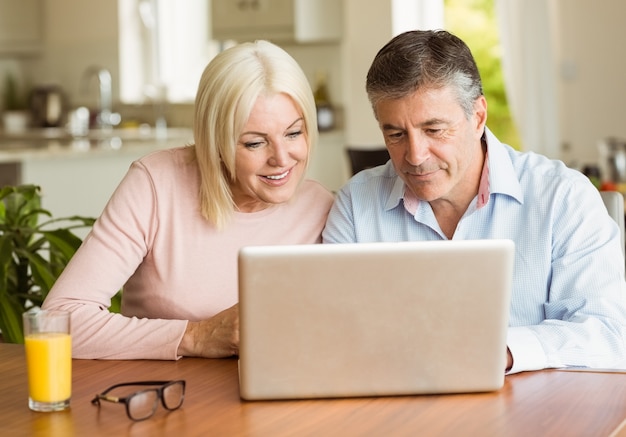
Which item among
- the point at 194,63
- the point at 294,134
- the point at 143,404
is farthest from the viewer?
the point at 194,63

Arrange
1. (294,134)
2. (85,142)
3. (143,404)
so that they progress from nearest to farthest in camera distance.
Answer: (143,404)
(294,134)
(85,142)

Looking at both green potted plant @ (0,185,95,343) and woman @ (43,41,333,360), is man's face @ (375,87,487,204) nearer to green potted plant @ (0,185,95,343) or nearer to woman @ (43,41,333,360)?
woman @ (43,41,333,360)

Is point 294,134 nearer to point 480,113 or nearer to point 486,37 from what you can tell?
point 480,113

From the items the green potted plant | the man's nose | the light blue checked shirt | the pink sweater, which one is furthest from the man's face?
the green potted plant

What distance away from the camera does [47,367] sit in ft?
5.31

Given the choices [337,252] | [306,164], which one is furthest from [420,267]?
[306,164]

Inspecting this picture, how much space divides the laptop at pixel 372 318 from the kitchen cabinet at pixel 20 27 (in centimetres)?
662

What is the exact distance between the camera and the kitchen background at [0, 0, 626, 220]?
554 cm

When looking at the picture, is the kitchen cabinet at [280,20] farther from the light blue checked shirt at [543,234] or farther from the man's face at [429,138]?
the man's face at [429,138]

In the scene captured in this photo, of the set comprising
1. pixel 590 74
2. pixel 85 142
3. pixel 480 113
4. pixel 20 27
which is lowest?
pixel 85 142

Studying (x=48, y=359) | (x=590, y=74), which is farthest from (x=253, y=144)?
(x=590, y=74)

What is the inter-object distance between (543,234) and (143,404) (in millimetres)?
896

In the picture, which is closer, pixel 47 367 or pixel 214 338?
pixel 47 367

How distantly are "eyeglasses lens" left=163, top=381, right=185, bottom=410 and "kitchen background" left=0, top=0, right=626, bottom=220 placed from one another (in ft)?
11.8
